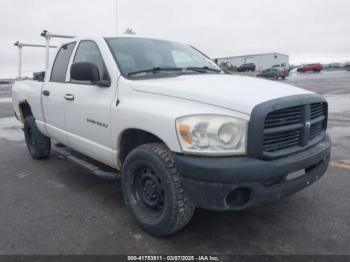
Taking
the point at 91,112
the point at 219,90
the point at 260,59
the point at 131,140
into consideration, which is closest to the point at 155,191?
the point at 131,140

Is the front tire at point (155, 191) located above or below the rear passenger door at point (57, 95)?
below

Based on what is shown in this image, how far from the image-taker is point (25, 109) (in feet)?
19.5

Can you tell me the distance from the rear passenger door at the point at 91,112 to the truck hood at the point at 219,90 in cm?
50

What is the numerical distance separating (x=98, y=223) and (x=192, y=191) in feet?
4.18

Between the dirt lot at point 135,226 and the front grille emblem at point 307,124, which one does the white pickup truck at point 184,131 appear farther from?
the dirt lot at point 135,226

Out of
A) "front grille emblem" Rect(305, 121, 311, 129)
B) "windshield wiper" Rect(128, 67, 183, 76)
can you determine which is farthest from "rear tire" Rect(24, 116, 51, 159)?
"front grille emblem" Rect(305, 121, 311, 129)

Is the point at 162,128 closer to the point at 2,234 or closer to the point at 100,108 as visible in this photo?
the point at 100,108

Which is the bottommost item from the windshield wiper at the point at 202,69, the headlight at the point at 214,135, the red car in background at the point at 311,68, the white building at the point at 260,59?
the headlight at the point at 214,135

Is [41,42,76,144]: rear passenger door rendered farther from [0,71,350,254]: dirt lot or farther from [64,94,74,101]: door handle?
[0,71,350,254]: dirt lot

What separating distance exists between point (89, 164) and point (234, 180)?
2109 millimetres

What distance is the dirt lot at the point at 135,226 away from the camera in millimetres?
2852

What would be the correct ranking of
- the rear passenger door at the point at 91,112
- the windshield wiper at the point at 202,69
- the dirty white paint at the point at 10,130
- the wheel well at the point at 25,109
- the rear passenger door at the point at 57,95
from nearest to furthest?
the rear passenger door at the point at 91,112 → the windshield wiper at the point at 202,69 → the rear passenger door at the point at 57,95 → the wheel well at the point at 25,109 → the dirty white paint at the point at 10,130

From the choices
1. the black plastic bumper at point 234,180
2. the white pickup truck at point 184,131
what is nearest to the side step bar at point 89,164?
the white pickup truck at point 184,131

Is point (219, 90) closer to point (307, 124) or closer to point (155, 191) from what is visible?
point (307, 124)
